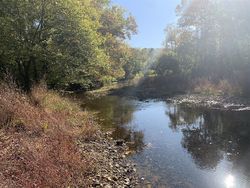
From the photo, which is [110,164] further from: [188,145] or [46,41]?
[46,41]

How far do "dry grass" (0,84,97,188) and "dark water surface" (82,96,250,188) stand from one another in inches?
76.2

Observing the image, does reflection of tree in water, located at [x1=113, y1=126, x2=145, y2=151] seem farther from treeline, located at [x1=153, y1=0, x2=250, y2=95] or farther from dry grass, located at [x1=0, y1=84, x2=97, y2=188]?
treeline, located at [x1=153, y1=0, x2=250, y2=95]

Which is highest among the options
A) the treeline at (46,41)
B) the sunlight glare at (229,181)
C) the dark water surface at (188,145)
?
the treeline at (46,41)

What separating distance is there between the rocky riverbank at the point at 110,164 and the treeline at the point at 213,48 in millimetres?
15097

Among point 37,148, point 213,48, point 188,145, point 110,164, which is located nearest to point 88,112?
point 188,145

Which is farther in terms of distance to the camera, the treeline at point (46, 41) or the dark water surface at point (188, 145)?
the treeline at point (46, 41)

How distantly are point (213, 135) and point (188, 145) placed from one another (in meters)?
1.80

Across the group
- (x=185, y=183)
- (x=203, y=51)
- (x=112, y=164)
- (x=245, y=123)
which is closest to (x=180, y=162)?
(x=185, y=183)

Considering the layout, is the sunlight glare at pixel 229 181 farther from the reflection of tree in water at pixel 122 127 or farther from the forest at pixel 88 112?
the reflection of tree in water at pixel 122 127

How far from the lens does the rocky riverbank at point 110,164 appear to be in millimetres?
A: 6867

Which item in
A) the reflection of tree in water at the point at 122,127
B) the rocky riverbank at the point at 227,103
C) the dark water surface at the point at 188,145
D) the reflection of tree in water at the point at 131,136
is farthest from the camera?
the rocky riverbank at the point at 227,103

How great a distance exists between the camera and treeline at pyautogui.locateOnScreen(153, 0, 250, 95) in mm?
25203

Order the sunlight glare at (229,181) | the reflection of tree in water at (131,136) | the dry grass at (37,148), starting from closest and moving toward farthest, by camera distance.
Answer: the dry grass at (37,148) → the sunlight glare at (229,181) → the reflection of tree in water at (131,136)

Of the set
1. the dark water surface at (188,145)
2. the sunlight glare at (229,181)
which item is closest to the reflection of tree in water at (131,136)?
the dark water surface at (188,145)
